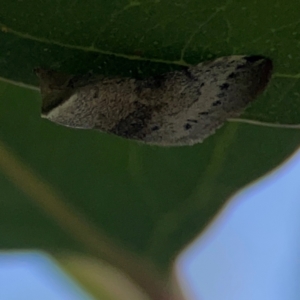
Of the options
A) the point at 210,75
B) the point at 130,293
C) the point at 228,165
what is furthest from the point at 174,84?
the point at 130,293

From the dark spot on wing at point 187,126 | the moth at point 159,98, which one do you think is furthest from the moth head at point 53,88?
the dark spot on wing at point 187,126

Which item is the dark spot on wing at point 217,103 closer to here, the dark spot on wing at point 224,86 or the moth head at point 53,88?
the dark spot on wing at point 224,86

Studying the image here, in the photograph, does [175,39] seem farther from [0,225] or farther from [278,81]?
[0,225]

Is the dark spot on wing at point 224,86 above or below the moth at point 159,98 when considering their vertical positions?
above

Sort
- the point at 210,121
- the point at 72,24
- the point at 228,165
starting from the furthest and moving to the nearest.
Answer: the point at 228,165 → the point at 210,121 → the point at 72,24

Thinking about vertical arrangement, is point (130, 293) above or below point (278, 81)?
below

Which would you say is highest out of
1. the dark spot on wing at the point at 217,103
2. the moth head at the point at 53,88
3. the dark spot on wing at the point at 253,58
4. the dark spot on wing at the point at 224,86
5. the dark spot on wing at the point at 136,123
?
the dark spot on wing at the point at 253,58

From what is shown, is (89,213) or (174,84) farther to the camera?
(89,213)
